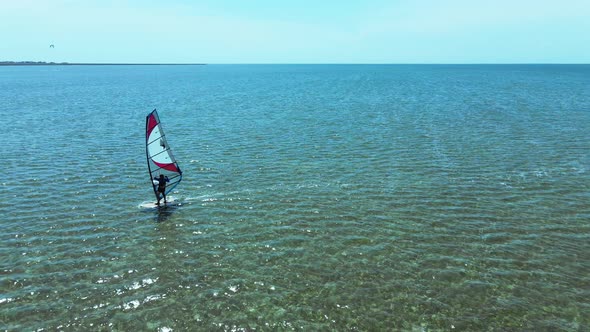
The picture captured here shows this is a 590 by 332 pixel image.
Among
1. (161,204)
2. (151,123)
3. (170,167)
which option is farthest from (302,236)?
(151,123)

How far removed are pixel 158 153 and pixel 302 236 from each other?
13982 mm

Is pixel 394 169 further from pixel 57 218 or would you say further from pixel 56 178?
pixel 56 178

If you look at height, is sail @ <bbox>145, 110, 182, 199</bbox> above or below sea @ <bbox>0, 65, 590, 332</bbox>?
above

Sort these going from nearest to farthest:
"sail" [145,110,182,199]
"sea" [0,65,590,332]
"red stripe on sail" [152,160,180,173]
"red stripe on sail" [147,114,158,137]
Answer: "sea" [0,65,590,332] → "red stripe on sail" [147,114,158,137] → "sail" [145,110,182,199] → "red stripe on sail" [152,160,180,173]

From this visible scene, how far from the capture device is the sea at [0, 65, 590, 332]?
16938 millimetres

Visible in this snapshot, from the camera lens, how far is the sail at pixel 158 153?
29438mm

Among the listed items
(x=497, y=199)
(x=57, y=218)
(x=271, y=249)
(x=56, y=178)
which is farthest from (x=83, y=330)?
(x=497, y=199)

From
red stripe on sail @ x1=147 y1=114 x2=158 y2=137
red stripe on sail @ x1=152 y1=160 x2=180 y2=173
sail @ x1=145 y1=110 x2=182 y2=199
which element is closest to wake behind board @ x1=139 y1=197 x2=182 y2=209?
sail @ x1=145 y1=110 x2=182 y2=199

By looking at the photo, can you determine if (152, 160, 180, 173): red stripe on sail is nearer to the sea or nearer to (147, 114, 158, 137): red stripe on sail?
the sea

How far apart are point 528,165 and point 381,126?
927 inches

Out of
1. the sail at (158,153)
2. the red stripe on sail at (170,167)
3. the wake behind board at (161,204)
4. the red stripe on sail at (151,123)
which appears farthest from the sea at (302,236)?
the red stripe on sail at (151,123)

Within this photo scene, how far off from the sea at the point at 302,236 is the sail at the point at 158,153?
174cm

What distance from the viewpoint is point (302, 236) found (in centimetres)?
2383

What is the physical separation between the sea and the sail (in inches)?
68.4
